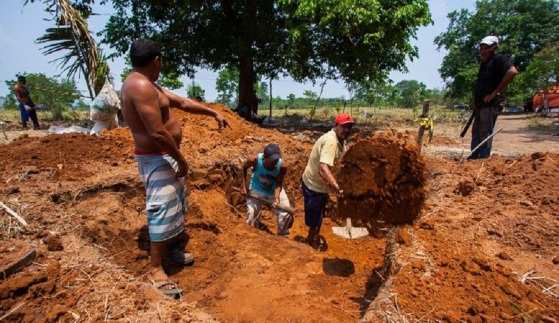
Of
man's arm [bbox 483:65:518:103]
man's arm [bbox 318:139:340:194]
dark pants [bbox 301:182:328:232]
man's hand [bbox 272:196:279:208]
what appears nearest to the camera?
man's arm [bbox 318:139:340:194]

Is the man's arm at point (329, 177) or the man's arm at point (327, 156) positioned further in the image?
the man's arm at point (327, 156)

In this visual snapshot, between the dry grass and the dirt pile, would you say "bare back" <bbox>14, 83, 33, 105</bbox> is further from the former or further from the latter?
the dry grass

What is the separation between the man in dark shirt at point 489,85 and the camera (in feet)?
15.8

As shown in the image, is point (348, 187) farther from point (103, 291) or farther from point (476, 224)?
point (103, 291)

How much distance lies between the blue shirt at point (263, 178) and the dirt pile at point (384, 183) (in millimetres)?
1077

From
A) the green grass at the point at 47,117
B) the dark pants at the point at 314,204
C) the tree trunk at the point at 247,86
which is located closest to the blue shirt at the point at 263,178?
the dark pants at the point at 314,204

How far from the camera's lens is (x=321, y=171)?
11.9 feet

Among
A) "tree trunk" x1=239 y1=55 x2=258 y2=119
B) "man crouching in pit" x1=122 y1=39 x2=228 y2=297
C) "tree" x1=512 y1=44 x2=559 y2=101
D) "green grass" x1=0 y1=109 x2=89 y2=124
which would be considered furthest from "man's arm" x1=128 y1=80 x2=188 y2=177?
"tree" x1=512 y1=44 x2=559 y2=101

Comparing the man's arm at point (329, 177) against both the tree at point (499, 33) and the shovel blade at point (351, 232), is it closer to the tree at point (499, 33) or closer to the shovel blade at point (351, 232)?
the shovel blade at point (351, 232)

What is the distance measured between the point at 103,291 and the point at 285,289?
1.47 metres

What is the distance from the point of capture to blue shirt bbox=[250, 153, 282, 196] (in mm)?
4535

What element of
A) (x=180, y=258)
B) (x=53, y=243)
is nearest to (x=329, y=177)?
(x=180, y=258)

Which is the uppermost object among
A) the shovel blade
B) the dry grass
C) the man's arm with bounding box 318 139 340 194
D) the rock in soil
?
the man's arm with bounding box 318 139 340 194

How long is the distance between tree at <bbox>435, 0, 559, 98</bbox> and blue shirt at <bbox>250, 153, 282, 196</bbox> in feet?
67.3
